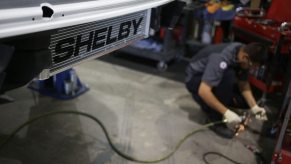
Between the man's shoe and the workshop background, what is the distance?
45mm

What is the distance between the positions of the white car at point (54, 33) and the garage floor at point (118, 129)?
951 mm

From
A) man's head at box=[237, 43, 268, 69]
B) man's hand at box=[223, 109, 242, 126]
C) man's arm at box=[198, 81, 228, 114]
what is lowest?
man's hand at box=[223, 109, 242, 126]

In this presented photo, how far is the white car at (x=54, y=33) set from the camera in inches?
43.7

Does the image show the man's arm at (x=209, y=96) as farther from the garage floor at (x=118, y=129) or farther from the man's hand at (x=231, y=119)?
the garage floor at (x=118, y=129)

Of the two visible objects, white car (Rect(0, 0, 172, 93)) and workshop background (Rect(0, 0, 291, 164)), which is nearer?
white car (Rect(0, 0, 172, 93))

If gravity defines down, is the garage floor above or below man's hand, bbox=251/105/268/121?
below

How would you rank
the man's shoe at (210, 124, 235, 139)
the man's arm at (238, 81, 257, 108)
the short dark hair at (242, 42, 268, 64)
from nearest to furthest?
the short dark hair at (242, 42, 268, 64), the man's shoe at (210, 124, 235, 139), the man's arm at (238, 81, 257, 108)

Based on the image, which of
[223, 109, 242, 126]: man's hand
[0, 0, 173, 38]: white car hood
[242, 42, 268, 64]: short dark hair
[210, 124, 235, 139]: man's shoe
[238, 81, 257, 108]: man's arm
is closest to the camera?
[0, 0, 173, 38]: white car hood

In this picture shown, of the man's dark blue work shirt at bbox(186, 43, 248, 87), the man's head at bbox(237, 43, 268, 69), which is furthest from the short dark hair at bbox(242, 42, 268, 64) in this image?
the man's dark blue work shirt at bbox(186, 43, 248, 87)

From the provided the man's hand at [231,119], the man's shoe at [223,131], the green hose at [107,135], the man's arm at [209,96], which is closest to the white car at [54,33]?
the green hose at [107,135]

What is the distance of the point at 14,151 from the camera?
87.0 inches

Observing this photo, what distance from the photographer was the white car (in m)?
1.11

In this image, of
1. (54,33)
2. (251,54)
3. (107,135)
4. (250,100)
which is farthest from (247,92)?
(54,33)

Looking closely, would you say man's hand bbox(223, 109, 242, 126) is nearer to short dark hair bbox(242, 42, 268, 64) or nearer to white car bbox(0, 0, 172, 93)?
short dark hair bbox(242, 42, 268, 64)
